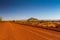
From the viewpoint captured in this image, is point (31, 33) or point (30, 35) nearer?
point (30, 35)

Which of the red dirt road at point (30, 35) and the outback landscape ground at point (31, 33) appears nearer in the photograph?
the red dirt road at point (30, 35)

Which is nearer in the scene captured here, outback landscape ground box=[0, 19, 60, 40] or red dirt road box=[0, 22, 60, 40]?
red dirt road box=[0, 22, 60, 40]
